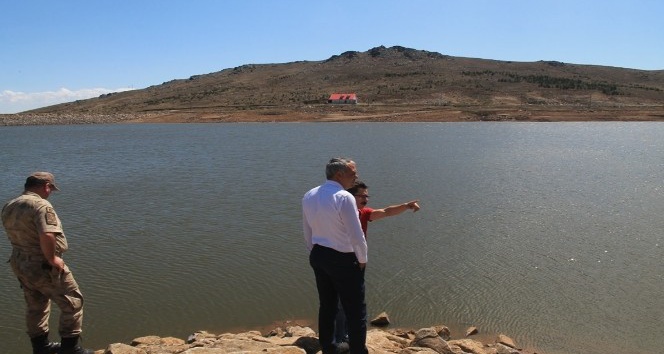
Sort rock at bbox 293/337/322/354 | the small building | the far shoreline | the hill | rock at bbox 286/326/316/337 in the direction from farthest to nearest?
1. the small building
2. the hill
3. the far shoreline
4. rock at bbox 286/326/316/337
5. rock at bbox 293/337/322/354

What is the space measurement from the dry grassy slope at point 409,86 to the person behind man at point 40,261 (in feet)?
223

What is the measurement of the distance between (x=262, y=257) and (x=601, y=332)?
6.23m

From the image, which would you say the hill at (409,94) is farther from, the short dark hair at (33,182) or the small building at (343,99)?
the short dark hair at (33,182)

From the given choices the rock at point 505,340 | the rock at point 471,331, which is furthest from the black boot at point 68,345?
the rock at point 505,340

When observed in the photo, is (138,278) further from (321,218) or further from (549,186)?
(549,186)

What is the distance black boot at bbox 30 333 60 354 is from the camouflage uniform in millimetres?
62

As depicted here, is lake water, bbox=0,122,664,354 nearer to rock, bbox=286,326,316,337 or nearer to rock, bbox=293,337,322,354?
rock, bbox=286,326,316,337

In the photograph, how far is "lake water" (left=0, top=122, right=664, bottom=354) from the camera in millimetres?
8406

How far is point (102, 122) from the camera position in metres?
73.6

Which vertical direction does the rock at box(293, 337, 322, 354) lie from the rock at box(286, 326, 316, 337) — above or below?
above

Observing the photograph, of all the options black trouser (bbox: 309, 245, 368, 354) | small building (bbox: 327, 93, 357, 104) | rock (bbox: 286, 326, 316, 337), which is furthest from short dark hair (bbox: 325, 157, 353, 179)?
small building (bbox: 327, 93, 357, 104)

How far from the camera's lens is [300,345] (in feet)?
19.7

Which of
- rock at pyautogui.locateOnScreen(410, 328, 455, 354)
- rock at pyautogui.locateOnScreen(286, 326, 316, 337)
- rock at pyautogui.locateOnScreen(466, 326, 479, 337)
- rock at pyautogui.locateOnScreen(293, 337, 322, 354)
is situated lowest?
rock at pyautogui.locateOnScreen(466, 326, 479, 337)

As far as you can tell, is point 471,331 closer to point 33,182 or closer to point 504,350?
point 504,350
